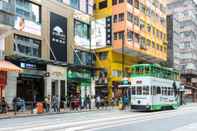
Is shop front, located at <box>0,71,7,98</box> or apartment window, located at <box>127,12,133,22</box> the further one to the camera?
apartment window, located at <box>127,12,133,22</box>

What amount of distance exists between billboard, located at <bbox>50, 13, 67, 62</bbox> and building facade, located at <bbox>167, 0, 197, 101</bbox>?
49.5 metres

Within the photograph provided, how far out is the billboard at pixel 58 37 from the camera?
44562 millimetres

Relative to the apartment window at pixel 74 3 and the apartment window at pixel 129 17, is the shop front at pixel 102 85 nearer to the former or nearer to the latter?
the apartment window at pixel 129 17

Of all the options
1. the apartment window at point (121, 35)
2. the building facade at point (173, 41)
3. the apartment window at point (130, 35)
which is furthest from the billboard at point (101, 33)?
the building facade at point (173, 41)

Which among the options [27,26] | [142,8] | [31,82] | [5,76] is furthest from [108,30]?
[5,76]

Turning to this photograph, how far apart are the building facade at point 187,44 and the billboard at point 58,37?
4946 centimetres

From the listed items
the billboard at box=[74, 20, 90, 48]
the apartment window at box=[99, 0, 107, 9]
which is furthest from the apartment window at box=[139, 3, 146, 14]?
the billboard at box=[74, 20, 90, 48]

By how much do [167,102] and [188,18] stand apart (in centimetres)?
5752

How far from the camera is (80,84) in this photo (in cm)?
4909

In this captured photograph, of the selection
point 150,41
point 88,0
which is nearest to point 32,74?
point 88,0

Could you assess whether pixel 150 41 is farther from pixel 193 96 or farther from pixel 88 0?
pixel 193 96

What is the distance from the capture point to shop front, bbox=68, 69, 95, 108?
4729 centimetres

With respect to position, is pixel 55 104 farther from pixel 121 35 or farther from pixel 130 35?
pixel 130 35

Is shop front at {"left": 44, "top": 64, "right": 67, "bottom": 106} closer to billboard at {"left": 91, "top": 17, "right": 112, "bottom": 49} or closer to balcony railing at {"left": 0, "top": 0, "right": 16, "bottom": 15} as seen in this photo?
billboard at {"left": 91, "top": 17, "right": 112, "bottom": 49}
